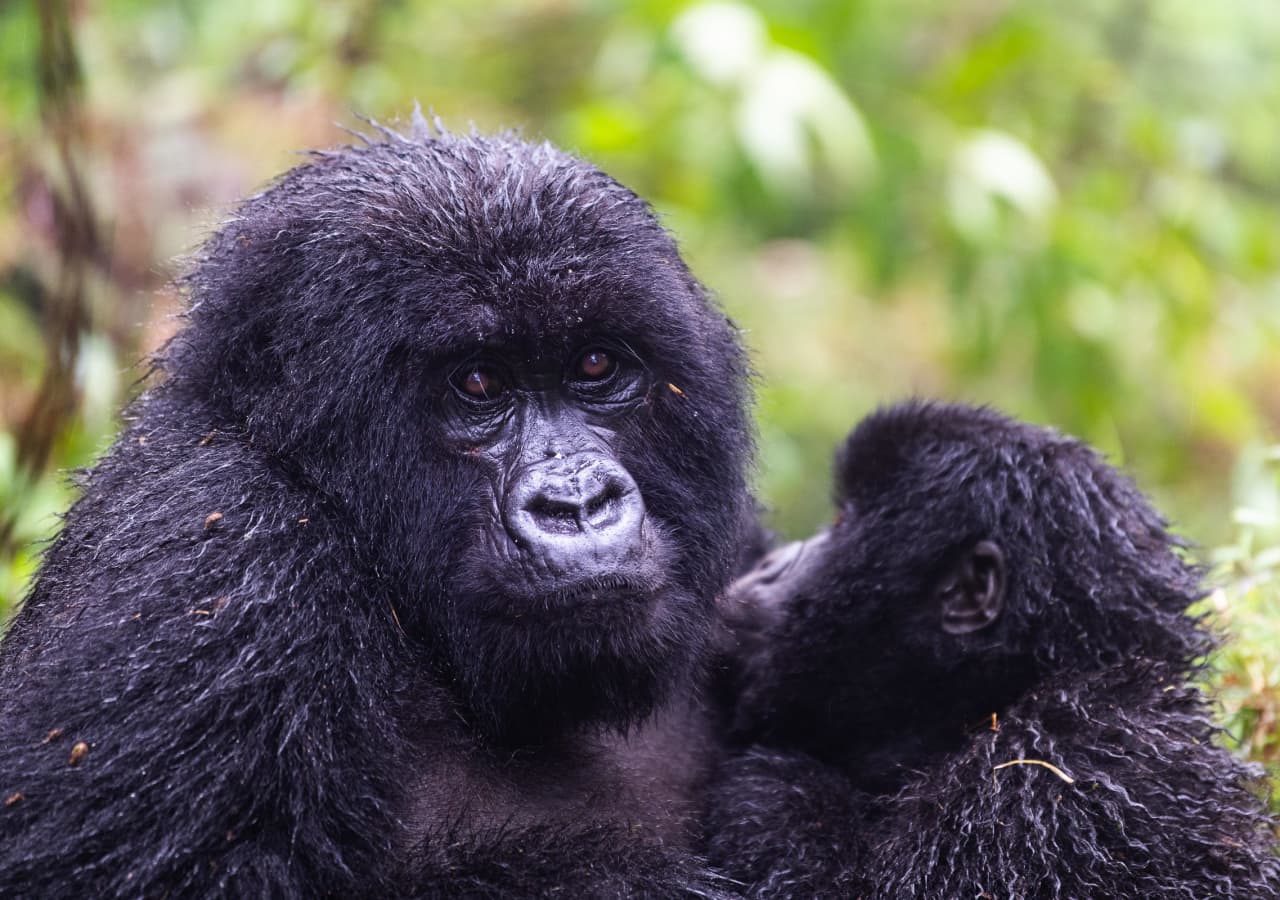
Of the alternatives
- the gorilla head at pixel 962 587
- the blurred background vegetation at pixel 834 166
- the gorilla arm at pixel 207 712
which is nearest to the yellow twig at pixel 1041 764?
the gorilla head at pixel 962 587

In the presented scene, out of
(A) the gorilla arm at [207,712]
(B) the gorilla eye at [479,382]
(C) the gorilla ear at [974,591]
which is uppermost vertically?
(C) the gorilla ear at [974,591]

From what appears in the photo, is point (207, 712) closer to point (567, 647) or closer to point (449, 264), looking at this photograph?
point (567, 647)

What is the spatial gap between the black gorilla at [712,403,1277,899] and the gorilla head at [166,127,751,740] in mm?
687

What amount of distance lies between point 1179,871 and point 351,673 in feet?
6.15

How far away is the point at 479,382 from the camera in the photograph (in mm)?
2906

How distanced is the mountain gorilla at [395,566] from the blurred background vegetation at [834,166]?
7.66ft

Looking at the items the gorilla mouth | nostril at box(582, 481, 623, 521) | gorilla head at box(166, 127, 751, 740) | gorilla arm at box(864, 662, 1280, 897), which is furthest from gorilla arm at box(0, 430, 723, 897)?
gorilla arm at box(864, 662, 1280, 897)

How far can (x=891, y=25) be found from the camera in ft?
28.7

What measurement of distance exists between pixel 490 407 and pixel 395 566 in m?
0.40

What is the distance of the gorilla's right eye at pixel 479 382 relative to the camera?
2908mm

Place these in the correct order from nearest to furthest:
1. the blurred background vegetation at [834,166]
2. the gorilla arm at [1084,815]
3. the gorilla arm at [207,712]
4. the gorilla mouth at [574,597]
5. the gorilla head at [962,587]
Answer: the gorilla arm at [207,712], the gorilla mouth at [574,597], the gorilla arm at [1084,815], the gorilla head at [962,587], the blurred background vegetation at [834,166]

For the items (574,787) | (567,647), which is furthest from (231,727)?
(574,787)

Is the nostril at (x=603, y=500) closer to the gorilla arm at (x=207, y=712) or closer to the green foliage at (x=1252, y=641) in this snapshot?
the gorilla arm at (x=207, y=712)

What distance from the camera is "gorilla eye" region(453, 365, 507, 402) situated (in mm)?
2908
